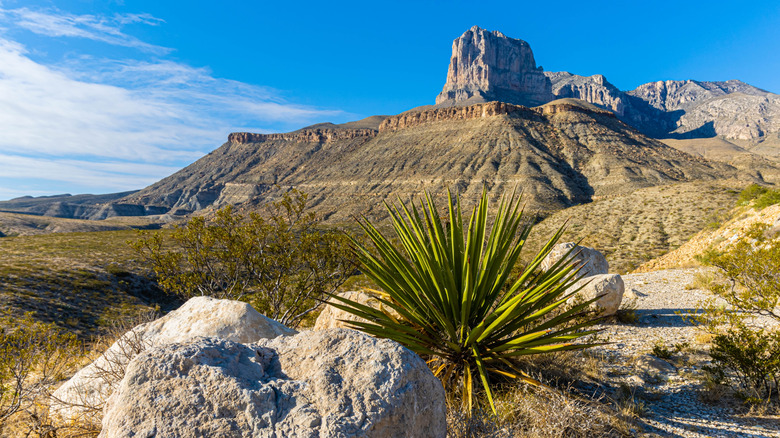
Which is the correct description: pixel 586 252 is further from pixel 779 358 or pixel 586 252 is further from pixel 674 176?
pixel 674 176

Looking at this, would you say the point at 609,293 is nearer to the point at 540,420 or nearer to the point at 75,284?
the point at 540,420

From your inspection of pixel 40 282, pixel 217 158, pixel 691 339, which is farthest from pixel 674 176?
pixel 217 158

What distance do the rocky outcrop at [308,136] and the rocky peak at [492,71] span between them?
182ft

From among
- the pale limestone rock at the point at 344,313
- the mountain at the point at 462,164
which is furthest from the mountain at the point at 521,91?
the pale limestone rock at the point at 344,313

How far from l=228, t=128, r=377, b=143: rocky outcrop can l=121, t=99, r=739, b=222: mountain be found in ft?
1.62

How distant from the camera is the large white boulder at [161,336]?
3.06 m

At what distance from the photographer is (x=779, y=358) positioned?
3232 millimetres

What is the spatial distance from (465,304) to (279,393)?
172cm

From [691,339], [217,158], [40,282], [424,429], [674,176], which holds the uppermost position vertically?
[217,158]

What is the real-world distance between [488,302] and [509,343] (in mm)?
627

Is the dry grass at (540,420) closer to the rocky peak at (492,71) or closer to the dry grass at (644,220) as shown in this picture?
the dry grass at (644,220)

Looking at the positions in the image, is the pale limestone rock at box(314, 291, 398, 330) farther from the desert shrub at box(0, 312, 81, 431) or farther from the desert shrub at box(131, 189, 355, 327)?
the desert shrub at box(0, 312, 81, 431)

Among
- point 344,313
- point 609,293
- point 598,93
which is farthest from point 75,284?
point 598,93

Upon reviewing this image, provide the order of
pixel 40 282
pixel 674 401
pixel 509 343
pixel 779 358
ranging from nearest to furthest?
pixel 509 343
pixel 779 358
pixel 674 401
pixel 40 282
